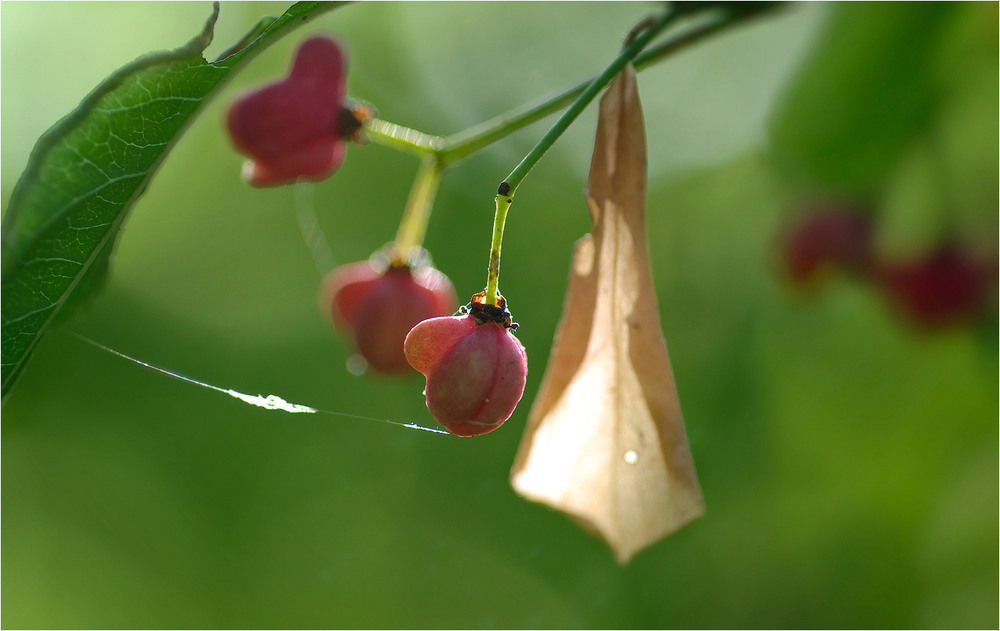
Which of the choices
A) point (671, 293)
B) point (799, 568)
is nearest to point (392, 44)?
point (671, 293)

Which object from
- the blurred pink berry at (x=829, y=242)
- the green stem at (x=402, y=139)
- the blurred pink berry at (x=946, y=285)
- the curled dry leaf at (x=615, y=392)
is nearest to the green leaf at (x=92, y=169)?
the green stem at (x=402, y=139)

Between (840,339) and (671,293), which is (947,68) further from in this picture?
(671,293)

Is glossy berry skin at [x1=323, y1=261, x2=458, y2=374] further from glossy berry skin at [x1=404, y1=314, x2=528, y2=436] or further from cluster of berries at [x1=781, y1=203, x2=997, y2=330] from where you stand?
cluster of berries at [x1=781, y1=203, x2=997, y2=330]

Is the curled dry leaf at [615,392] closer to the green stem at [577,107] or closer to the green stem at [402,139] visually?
the green stem at [577,107]

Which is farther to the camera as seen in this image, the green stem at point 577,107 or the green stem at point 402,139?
the green stem at point 402,139

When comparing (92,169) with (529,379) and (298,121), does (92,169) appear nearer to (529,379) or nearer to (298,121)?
(298,121)

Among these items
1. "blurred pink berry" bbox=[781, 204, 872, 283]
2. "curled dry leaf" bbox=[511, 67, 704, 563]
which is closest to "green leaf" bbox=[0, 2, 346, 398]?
"curled dry leaf" bbox=[511, 67, 704, 563]
